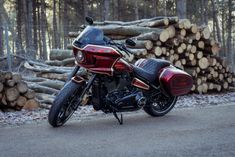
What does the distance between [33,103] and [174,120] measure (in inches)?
118

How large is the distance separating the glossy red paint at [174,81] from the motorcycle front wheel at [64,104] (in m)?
1.48

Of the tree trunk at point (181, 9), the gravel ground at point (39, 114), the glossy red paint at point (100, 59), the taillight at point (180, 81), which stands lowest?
the gravel ground at point (39, 114)

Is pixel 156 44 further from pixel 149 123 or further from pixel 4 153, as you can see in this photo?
pixel 4 153

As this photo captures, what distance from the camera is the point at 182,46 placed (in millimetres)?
10086

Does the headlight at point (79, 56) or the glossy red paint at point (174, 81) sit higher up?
the headlight at point (79, 56)

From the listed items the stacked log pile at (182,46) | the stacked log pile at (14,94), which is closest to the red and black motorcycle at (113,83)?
the stacked log pile at (14,94)

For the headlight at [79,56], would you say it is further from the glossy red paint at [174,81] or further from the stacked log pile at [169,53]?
the stacked log pile at [169,53]

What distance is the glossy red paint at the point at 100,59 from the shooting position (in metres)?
5.84

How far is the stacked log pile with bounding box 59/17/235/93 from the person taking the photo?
379 inches

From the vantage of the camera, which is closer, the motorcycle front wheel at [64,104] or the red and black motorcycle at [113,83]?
the motorcycle front wheel at [64,104]

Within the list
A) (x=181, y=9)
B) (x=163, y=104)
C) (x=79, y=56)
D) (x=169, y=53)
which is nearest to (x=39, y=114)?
(x=79, y=56)

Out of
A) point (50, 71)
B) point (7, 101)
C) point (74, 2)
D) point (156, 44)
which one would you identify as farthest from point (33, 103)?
point (74, 2)

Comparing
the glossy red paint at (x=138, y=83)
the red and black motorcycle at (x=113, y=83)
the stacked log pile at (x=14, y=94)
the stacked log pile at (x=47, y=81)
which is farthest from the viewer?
the stacked log pile at (x=47, y=81)

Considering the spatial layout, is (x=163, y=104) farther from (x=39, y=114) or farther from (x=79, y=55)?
(x=39, y=114)
